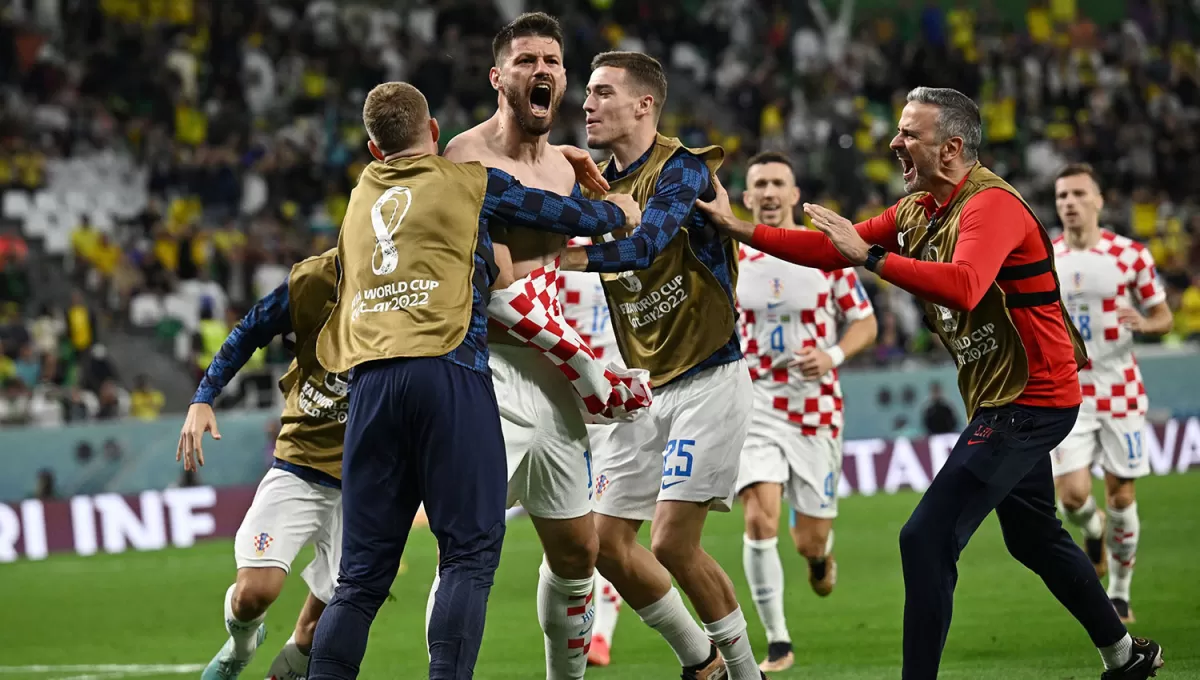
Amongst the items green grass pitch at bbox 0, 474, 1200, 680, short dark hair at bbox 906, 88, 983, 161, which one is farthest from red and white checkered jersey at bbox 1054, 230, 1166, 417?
short dark hair at bbox 906, 88, 983, 161

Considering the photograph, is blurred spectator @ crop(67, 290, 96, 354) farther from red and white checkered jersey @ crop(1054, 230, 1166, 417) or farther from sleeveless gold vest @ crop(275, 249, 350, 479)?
sleeveless gold vest @ crop(275, 249, 350, 479)

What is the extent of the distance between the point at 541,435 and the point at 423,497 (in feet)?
3.14

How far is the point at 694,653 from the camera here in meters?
6.55

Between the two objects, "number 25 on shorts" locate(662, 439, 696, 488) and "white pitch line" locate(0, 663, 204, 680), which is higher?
"number 25 on shorts" locate(662, 439, 696, 488)

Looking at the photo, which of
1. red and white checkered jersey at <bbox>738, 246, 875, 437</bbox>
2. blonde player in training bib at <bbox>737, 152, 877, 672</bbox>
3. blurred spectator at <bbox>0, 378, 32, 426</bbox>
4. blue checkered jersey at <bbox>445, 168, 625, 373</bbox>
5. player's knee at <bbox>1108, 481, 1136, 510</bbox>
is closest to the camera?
blue checkered jersey at <bbox>445, 168, 625, 373</bbox>

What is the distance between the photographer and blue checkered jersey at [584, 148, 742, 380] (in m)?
5.84

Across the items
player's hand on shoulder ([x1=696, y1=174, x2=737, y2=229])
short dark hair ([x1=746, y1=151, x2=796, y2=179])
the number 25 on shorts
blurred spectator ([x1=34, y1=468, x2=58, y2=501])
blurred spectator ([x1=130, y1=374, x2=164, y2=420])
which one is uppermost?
short dark hair ([x1=746, y1=151, x2=796, y2=179])

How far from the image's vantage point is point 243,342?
6344mm

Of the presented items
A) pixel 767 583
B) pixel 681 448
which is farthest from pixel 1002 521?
pixel 767 583

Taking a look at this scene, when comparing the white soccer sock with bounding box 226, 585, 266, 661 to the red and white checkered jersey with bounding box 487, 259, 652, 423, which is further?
the white soccer sock with bounding box 226, 585, 266, 661

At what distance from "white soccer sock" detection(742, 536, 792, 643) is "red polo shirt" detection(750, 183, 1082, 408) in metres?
2.64

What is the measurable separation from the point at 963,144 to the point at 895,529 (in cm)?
934

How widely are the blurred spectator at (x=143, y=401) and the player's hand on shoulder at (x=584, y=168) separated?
1324 cm

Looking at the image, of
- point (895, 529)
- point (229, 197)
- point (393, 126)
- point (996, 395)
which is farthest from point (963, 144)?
point (229, 197)
